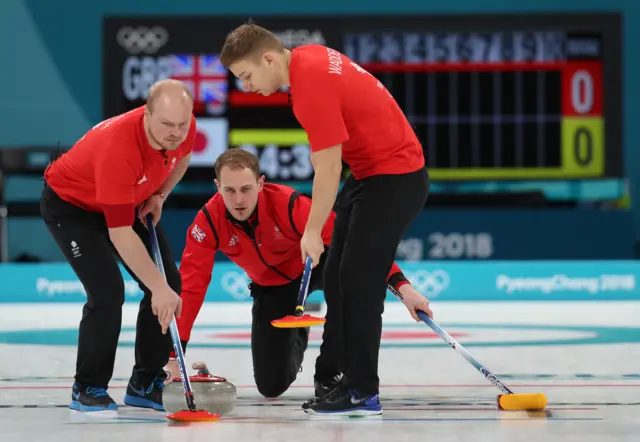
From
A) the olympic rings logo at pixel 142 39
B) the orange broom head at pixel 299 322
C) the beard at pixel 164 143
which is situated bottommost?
the orange broom head at pixel 299 322

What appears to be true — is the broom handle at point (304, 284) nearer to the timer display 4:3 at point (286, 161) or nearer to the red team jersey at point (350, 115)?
the red team jersey at point (350, 115)

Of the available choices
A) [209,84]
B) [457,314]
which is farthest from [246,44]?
[209,84]

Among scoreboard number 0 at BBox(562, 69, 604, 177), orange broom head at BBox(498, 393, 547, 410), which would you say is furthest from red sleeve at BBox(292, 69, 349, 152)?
scoreboard number 0 at BBox(562, 69, 604, 177)

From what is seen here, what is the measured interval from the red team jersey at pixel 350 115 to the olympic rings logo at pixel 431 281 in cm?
468

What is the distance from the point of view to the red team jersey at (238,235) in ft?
12.6

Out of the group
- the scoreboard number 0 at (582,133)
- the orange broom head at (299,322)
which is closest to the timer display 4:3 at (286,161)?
the scoreboard number 0 at (582,133)

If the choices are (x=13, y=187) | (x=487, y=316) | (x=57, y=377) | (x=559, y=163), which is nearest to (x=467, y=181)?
(x=559, y=163)

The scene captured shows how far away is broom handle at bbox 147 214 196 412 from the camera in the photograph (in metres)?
3.40

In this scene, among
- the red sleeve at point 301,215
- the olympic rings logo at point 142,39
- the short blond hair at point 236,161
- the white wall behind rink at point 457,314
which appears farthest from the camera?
the olympic rings logo at point 142,39

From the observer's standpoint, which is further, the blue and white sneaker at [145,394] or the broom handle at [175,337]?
the blue and white sneaker at [145,394]

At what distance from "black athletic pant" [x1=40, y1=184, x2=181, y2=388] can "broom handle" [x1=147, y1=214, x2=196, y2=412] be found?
0.05 metres

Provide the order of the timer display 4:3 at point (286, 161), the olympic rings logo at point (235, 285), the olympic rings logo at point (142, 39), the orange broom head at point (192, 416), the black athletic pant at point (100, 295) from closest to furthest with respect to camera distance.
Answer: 1. the orange broom head at point (192, 416)
2. the black athletic pant at point (100, 295)
3. the olympic rings logo at point (235, 285)
4. the timer display 4:3 at point (286, 161)
5. the olympic rings logo at point (142, 39)

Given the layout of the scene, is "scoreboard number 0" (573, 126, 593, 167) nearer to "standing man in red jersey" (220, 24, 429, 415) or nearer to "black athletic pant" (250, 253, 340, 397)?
"black athletic pant" (250, 253, 340, 397)

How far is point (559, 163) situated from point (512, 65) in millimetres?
883
